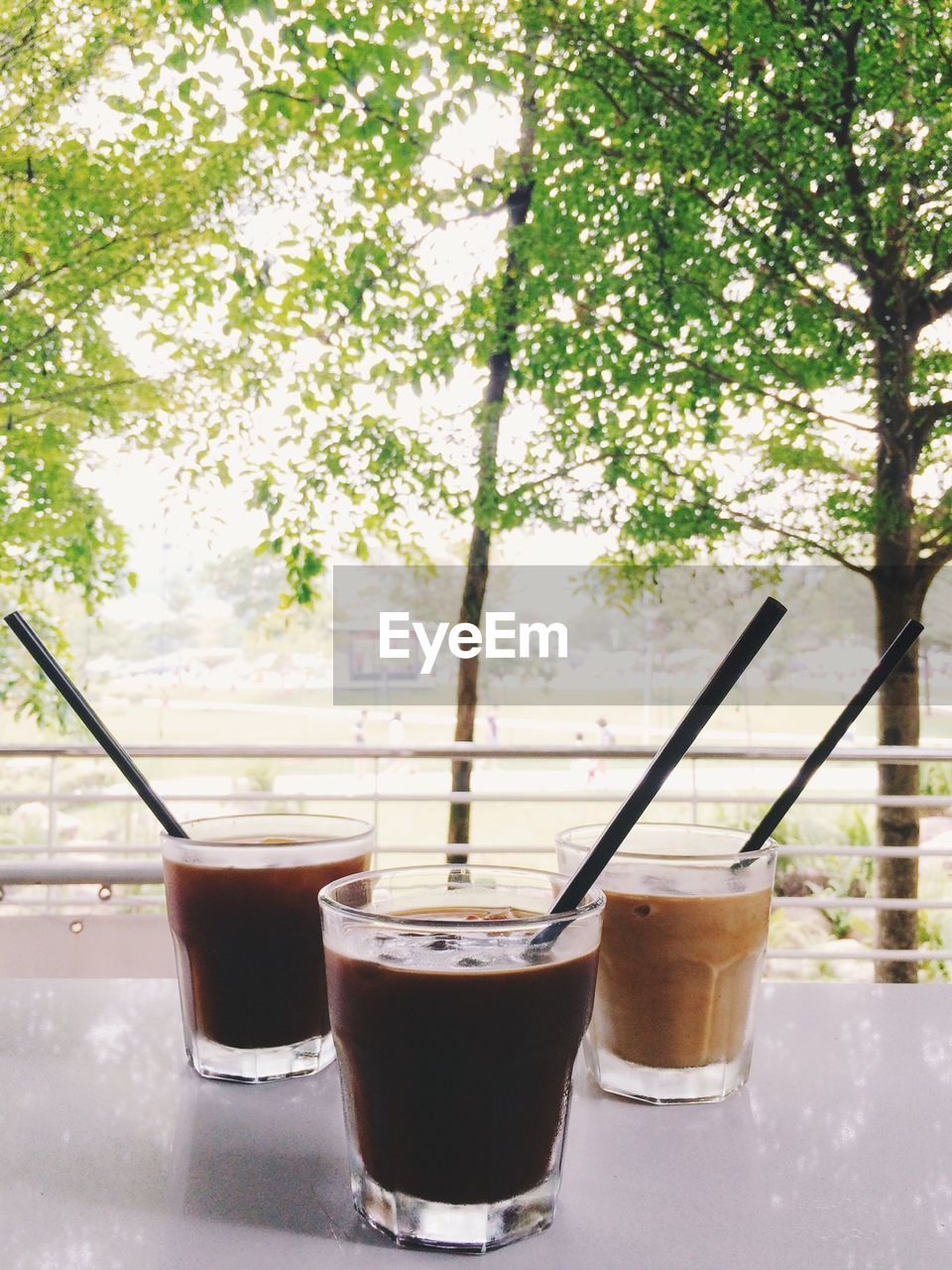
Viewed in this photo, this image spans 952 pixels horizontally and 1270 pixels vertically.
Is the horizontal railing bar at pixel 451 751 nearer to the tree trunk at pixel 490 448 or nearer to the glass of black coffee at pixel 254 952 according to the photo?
the glass of black coffee at pixel 254 952

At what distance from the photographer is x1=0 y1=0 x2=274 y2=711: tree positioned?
3.69 meters

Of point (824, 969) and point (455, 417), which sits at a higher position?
point (455, 417)

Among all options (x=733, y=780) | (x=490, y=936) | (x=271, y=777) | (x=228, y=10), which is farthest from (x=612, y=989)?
(x=733, y=780)

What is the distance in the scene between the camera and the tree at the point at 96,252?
3.69m

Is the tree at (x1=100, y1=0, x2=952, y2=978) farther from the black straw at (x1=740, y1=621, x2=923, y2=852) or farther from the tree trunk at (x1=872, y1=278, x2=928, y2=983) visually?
the black straw at (x1=740, y1=621, x2=923, y2=852)

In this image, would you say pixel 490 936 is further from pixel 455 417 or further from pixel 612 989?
pixel 455 417

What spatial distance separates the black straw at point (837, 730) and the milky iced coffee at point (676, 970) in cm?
2

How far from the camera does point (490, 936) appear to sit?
14.9 inches

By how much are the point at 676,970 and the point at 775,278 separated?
3416mm

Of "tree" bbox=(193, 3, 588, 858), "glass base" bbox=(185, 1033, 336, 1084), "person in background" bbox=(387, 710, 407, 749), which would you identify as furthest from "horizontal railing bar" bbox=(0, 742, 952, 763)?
"person in background" bbox=(387, 710, 407, 749)

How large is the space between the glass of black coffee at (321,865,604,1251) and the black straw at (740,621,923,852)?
16 cm

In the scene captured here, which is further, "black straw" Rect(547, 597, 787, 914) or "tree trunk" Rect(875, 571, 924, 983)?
"tree trunk" Rect(875, 571, 924, 983)

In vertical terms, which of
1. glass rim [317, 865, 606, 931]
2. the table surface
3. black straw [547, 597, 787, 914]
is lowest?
the table surface

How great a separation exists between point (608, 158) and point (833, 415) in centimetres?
119
